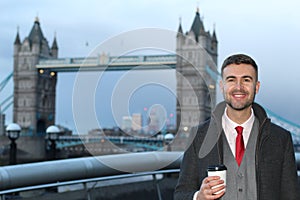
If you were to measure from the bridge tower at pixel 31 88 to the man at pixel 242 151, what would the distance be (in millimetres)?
28634

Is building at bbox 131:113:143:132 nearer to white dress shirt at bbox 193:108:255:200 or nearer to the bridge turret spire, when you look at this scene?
white dress shirt at bbox 193:108:255:200

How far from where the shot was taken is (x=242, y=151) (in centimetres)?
96

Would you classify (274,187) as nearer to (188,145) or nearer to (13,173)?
(188,145)

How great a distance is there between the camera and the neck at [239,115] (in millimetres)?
973

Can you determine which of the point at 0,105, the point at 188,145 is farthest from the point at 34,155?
the point at 188,145

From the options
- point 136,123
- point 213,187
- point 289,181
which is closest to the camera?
point 213,187

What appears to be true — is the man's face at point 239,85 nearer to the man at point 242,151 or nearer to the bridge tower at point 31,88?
the man at point 242,151

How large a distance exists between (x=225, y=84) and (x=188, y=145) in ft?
0.44

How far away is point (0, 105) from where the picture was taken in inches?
1078

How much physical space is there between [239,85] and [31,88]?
29.5 metres

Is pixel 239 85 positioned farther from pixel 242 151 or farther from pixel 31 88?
pixel 31 88

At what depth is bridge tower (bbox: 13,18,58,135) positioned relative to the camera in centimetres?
2952

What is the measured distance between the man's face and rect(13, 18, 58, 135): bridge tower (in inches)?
1128

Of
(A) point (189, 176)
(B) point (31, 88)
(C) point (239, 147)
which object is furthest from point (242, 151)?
(B) point (31, 88)
